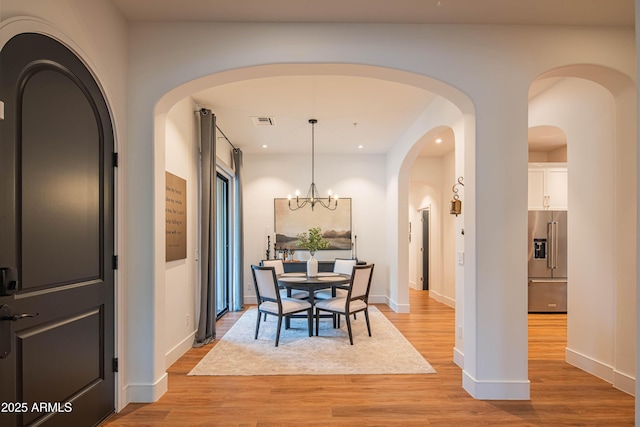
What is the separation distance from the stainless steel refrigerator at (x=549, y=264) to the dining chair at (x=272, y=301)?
3956mm

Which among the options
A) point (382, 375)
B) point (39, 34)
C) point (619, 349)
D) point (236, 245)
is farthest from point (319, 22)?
point (236, 245)

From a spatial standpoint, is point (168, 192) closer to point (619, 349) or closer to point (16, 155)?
point (16, 155)

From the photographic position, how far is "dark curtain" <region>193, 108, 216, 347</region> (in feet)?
13.8

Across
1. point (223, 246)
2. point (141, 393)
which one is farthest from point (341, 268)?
point (141, 393)

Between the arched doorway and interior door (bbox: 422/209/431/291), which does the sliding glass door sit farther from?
interior door (bbox: 422/209/431/291)

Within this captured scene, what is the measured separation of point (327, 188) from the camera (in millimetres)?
7125

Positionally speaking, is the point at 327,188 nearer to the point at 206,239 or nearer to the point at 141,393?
the point at 206,239

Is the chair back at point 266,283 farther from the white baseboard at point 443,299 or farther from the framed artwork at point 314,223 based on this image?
the white baseboard at point 443,299

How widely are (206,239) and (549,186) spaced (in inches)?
219

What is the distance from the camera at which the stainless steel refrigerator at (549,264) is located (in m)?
5.97

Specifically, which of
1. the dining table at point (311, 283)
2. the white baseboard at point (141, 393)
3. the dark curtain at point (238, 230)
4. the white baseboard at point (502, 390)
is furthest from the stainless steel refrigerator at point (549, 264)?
the white baseboard at point (141, 393)

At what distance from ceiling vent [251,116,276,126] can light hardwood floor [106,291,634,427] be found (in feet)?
10.2

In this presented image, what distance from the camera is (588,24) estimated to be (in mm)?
2838

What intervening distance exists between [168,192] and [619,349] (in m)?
4.24
